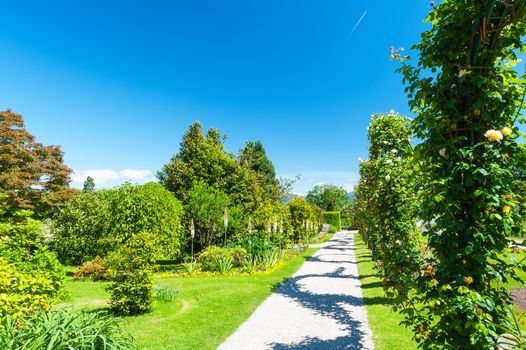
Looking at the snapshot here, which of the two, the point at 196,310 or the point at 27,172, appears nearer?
the point at 196,310

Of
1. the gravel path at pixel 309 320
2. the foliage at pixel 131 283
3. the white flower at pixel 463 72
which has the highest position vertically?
the white flower at pixel 463 72

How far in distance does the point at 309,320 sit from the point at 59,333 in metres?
5.07

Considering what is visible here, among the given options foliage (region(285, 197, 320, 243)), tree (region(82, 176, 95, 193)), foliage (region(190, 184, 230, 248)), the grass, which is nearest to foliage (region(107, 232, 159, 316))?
the grass

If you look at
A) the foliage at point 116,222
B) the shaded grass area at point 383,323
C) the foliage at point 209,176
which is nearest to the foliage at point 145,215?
the foliage at point 116,222

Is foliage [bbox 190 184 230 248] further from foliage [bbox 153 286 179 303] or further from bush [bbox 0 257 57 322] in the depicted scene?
bush [bbox 0 257 57 322]

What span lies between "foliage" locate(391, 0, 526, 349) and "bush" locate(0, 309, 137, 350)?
350cm

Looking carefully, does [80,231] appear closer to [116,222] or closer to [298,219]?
[116,222]

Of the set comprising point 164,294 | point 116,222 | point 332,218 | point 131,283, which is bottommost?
point 164,294

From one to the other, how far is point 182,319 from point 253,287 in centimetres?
340

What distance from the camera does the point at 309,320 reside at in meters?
6.73

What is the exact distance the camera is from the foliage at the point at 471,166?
2381 millimetres

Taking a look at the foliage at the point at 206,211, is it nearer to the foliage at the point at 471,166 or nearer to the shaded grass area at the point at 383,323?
the shaded grass area at the point at 383,323

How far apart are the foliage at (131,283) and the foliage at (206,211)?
898 centimetres

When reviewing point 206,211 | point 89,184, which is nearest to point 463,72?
point 206,211
